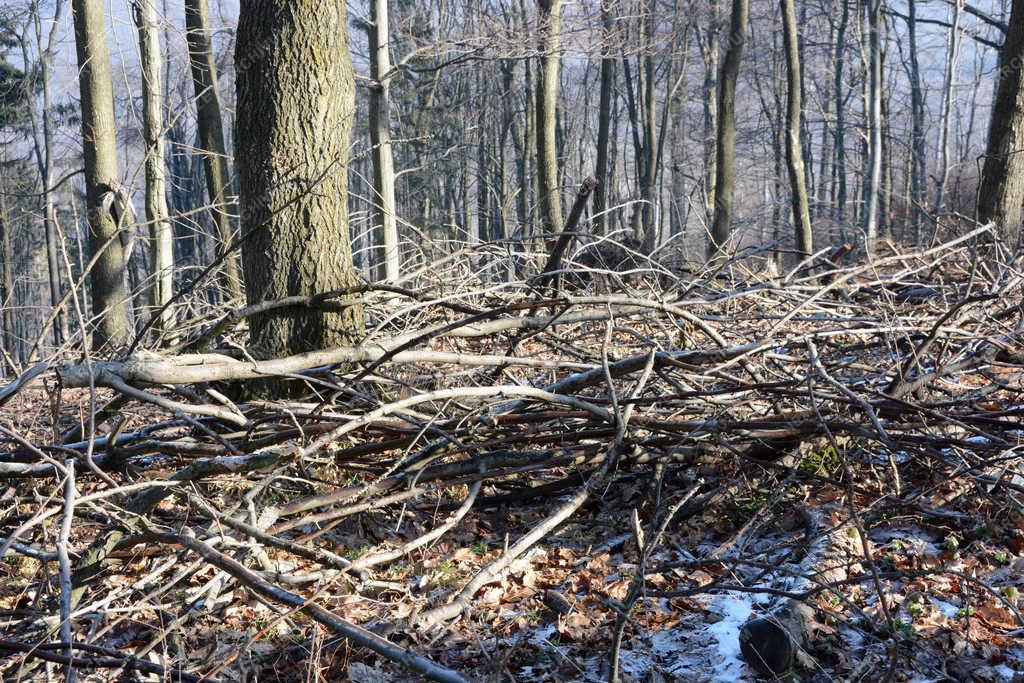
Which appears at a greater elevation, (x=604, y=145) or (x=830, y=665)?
(x=604, y=145)

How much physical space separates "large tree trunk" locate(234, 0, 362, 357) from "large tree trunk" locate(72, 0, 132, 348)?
5736 mm

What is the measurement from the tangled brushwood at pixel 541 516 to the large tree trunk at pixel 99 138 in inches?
238

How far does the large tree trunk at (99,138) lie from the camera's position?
928 centimetres

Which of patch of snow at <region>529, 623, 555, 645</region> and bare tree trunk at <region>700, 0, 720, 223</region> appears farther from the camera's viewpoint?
bare tree trunk at <region>700, 0, 720, 223</region>

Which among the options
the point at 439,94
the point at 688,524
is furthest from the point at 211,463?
the point at 439,94

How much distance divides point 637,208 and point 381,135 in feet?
34.0

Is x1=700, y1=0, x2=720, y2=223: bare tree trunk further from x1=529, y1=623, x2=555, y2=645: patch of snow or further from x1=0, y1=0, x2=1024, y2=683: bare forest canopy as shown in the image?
x1=529, y1=623, x2=555, y2=645: patch of snow

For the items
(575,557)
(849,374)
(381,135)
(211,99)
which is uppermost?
(211,99)

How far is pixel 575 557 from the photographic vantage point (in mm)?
3336

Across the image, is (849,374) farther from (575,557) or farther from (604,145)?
(604,145)

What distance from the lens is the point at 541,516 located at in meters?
3.57

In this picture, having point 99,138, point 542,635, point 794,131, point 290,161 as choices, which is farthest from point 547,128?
point 542,635

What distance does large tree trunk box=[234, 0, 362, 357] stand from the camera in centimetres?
429

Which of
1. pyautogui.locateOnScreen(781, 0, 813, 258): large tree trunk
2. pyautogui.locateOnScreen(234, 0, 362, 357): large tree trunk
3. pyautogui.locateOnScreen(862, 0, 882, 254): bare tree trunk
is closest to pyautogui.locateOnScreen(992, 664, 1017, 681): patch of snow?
pyautogui.locateOnScreen(234, 0, 362, 357): large tree trunk
